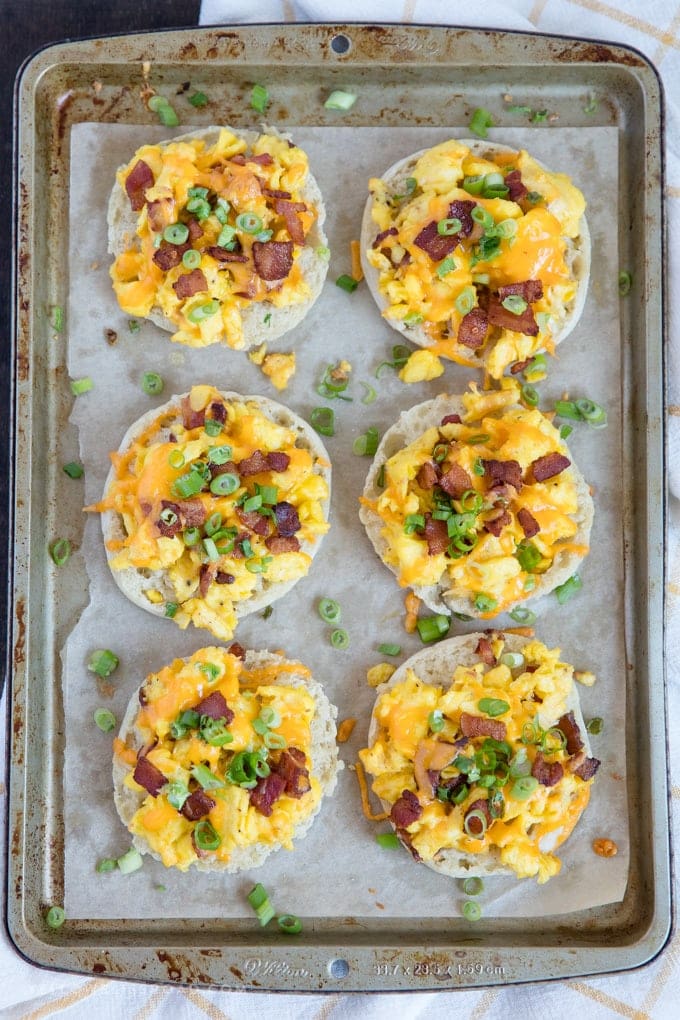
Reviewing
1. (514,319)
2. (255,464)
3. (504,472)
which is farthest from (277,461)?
(514,319)

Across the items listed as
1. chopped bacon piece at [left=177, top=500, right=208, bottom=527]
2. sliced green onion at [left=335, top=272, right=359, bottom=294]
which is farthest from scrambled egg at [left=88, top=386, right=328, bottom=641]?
sliced green onion at [left=335, top=272, right=359, bottom=294]

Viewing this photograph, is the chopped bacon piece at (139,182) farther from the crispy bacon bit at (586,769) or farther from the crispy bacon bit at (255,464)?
the crispy bacon bit at (586,769)

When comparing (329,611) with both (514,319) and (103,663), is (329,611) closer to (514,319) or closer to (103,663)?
(103,663)

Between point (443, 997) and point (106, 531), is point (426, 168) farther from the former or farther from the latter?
point (443, 997)

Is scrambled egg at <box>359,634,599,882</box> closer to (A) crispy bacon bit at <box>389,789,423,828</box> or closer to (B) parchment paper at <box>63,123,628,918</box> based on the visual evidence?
(A) crispy bacon bit at <box>389,789,423,828</box>

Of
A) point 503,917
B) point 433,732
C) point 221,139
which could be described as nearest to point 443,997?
point 503,917

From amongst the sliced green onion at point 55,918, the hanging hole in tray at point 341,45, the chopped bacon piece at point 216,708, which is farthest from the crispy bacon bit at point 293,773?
the hanging hole in tray at point 341,45
